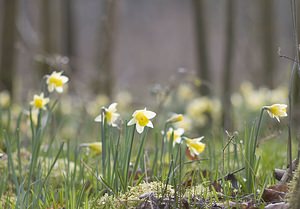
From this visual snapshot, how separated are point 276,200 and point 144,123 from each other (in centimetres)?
57

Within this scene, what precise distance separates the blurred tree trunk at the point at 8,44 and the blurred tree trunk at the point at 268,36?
14.9 ft

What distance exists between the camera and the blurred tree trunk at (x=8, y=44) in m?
6.64

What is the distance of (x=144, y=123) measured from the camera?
207 cm

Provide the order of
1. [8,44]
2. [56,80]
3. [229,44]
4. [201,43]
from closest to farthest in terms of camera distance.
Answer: [56,80] < [8,44] < [229,44] < [201,43]

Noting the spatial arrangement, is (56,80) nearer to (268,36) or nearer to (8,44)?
(8,44)

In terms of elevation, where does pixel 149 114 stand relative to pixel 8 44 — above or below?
below

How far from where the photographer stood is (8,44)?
6.80 meters

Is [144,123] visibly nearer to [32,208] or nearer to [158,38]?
[32,208]

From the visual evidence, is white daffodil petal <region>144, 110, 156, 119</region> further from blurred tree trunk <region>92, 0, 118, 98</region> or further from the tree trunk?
the tree trunk

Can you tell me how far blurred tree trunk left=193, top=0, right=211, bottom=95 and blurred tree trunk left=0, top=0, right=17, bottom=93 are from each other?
2704mm

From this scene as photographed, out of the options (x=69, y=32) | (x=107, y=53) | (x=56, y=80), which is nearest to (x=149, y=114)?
(x=56, y=80)

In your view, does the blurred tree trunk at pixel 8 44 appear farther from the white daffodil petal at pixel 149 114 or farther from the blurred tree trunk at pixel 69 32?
the blurred tree trunk at pixel 69 32

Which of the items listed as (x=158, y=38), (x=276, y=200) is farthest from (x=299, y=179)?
(x=158, y=38)

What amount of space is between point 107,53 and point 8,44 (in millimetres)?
1340
